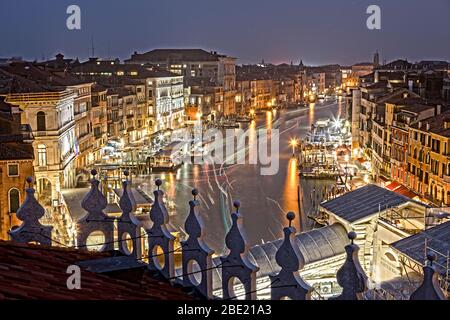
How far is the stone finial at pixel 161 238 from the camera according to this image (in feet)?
10.5

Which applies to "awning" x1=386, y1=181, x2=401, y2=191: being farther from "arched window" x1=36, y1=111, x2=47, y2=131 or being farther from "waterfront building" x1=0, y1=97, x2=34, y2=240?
"waterfront building" x1=0, y1=97, x2=34, y2=240

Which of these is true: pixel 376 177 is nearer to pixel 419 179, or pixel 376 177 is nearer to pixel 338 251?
pixel 419 179

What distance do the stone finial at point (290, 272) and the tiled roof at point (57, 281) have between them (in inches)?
21.6

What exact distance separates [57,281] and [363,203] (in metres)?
6.80

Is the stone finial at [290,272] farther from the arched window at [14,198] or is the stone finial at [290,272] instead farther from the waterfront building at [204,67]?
the waterfront building at [204,67]

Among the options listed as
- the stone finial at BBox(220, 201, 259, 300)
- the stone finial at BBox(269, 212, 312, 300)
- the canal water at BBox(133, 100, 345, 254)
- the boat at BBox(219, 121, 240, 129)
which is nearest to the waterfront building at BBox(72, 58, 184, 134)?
the boat at BBox(219, 121, 240, 129)

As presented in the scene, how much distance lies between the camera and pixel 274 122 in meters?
52.2

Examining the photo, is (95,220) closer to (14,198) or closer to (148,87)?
(14,198)

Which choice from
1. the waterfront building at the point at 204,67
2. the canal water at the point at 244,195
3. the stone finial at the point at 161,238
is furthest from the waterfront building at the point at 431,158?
the waterfront building at the point at 204,67

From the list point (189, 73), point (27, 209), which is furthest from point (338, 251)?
point (189, 73)

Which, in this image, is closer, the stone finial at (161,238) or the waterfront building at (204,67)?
the stone finial at (161,238)

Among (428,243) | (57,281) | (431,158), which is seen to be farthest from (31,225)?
(431,158)
